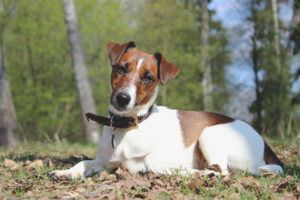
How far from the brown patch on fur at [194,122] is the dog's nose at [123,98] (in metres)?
1.08

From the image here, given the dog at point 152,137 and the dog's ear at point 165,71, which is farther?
the dog's ear at point 165,71

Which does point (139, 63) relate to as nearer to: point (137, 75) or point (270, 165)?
point (137, 75)

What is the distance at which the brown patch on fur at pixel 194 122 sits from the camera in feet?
14.2

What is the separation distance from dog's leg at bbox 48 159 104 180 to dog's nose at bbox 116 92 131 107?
37.0 inches

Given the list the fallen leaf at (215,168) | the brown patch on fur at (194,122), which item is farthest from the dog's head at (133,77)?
the fallen leaf at (215,168)

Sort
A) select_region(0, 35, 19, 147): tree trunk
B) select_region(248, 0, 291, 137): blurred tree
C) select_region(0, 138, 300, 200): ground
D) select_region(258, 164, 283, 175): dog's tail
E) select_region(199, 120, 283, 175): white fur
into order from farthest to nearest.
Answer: select_region(248, 0, 291, 137): blurred tree < select_region(0, 35, 19, 147): tree trunk < select_region(199, 120, 283, 175): white fur < select_region(258, 164, 283, 175): dog's tail < select_region(0, 138, 300, 200): ground

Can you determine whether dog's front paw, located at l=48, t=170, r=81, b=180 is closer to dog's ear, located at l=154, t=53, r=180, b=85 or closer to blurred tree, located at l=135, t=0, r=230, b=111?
dog's ear, located at l=154, t=53, r=180, b=85

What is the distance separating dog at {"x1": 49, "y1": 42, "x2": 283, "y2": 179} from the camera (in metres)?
3.81

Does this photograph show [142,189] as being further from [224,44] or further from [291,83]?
[224,44]

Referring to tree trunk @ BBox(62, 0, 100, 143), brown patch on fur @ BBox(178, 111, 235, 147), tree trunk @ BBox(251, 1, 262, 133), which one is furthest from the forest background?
brown patch on fur @ BBox(178, 111, 235, 147)

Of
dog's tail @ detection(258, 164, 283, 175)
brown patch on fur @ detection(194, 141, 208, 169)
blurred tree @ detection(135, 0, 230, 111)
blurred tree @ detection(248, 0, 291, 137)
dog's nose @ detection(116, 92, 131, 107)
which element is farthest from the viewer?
blurred tree @ detection(135, 0, 230, 111)

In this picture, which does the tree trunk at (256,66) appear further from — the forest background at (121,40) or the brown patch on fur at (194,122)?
the brown patch on fur at (194,122)

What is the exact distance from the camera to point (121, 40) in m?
24.8

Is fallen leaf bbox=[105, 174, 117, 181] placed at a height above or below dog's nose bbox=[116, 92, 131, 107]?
below
